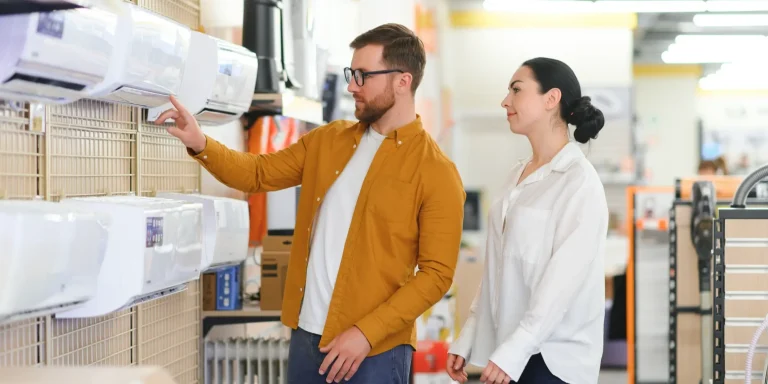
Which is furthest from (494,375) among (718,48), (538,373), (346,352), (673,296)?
(718,48)

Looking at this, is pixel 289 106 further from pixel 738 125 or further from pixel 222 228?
pixel 738 125

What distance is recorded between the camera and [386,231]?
2762mm

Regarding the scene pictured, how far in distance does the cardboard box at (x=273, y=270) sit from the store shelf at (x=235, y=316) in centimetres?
3

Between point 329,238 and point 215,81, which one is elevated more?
point 215,81

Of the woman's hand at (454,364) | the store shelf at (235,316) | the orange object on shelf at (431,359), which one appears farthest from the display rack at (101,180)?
the orange object on shelf at (431,359)

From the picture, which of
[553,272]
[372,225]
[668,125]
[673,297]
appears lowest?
[673,297]

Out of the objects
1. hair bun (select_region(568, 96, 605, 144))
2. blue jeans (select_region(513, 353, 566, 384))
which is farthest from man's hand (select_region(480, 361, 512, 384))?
hair bun (select_region(568, 96, 605, 144))

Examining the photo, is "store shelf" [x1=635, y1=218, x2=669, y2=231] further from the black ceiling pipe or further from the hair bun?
the hair bun

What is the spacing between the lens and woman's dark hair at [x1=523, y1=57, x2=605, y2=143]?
8.79 feet

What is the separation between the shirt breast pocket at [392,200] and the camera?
274 cm

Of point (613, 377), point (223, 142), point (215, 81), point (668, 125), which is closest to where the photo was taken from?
point (215, 81)

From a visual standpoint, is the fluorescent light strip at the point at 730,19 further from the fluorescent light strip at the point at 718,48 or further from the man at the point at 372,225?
the man at the point at 372,225

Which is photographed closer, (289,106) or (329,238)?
(329,238)

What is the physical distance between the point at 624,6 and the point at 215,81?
7.66 meters
